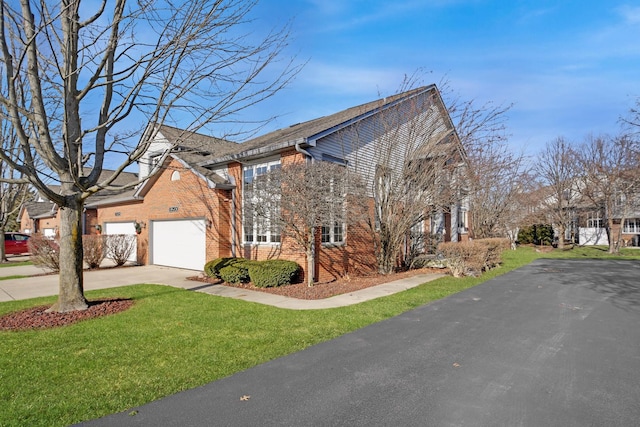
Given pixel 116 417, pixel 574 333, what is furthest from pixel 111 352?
pixel 574 333

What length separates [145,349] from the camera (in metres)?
5.26

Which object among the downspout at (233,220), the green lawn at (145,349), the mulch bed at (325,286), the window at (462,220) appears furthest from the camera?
the window at (462,220)

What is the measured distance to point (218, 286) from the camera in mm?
11102

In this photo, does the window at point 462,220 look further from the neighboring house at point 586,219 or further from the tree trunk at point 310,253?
the tree trunk at point 310,253

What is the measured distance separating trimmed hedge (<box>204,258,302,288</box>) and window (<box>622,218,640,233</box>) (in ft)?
121

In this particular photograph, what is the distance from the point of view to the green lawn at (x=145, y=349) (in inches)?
146

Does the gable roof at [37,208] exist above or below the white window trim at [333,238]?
above

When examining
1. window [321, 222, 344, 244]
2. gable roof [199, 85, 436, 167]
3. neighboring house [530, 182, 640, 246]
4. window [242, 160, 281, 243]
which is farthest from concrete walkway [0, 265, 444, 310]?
neighboring house [530, 182, 640, 246]

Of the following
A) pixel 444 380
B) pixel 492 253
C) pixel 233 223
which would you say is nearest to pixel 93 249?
pixel 233 223

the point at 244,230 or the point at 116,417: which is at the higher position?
the point at 244,230

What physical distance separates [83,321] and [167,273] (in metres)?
7.26

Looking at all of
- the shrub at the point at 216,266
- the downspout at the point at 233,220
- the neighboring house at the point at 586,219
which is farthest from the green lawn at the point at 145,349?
the neighboring house at the point at 586,219

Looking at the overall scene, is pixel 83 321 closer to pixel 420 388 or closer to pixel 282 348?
pixel 282 348

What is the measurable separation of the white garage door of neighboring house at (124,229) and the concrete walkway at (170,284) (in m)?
2.25
